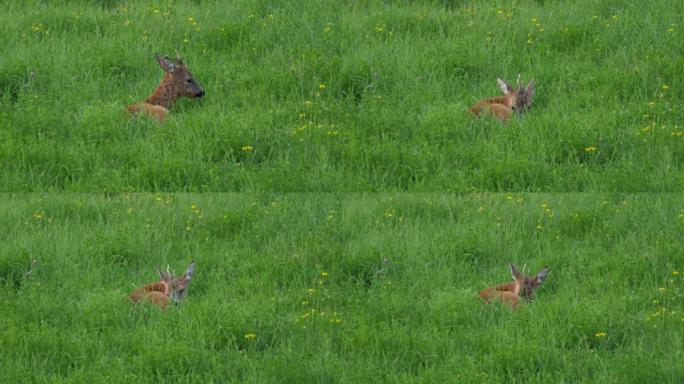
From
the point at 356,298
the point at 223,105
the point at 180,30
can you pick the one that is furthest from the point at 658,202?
the point at 180,30

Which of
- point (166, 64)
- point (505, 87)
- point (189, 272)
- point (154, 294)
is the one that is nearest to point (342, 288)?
point (189, 272)

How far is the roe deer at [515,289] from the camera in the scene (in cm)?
1662

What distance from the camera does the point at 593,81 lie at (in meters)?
19.2

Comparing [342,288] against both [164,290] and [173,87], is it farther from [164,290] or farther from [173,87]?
[173,87]

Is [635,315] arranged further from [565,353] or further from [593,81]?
[593,81]

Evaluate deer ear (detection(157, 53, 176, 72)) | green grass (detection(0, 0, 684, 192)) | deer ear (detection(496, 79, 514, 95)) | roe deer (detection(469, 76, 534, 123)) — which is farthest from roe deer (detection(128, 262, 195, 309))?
deer ear (detection(496, 79, 514, 95))

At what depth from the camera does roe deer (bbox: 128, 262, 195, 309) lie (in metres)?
16.6

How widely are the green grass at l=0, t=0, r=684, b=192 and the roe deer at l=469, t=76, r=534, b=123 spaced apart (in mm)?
Result: 121

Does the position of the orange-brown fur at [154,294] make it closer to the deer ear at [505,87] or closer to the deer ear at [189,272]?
the deer ear at [189,272]

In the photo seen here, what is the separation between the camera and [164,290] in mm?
16781

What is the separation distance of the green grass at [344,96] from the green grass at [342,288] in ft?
0.90

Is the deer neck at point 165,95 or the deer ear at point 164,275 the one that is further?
the deer neck at point 165,95

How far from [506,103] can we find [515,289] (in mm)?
2490

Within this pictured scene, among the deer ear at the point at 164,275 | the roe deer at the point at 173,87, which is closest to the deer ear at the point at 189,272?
the deer ear at the point at 164,275
